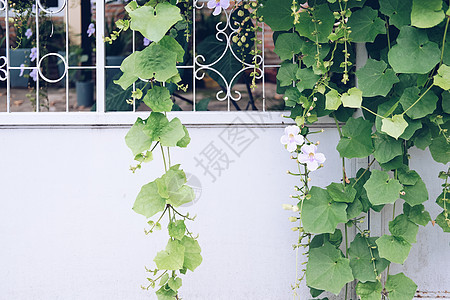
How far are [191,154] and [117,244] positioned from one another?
18.5 inches

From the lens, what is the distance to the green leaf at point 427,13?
1.53m

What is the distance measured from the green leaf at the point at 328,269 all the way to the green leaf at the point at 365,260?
0.22 feet

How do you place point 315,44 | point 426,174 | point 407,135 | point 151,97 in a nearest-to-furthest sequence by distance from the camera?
point 151,97, point 407,135, point 315,44, point 426,174

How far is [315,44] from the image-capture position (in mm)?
1815

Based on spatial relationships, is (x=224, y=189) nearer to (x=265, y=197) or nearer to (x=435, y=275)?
(x=265, y=197)

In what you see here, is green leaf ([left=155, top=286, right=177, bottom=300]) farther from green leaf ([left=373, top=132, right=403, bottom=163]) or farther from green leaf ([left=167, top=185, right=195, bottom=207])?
green leaf ([left=373, top=132, right=403, bottom=163])

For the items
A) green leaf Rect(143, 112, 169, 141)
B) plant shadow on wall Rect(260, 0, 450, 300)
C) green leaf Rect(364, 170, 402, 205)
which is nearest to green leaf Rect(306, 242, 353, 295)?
plant shadow on wall Rect(260, 0, 450, 300)

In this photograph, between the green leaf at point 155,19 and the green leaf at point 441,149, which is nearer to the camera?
the green leaf at point 155,19

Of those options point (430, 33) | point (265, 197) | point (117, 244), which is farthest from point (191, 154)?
point (430, 33)

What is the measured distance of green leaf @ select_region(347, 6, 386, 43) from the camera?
175 cm

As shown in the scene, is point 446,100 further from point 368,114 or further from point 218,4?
point 218,4

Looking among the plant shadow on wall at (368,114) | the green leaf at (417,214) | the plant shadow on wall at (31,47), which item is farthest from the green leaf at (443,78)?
the plant shadow on wall at (31,47)

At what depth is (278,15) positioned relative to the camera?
6.12ft

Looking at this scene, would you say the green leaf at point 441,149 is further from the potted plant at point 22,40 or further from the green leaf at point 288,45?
the potted plant at point 22,40
